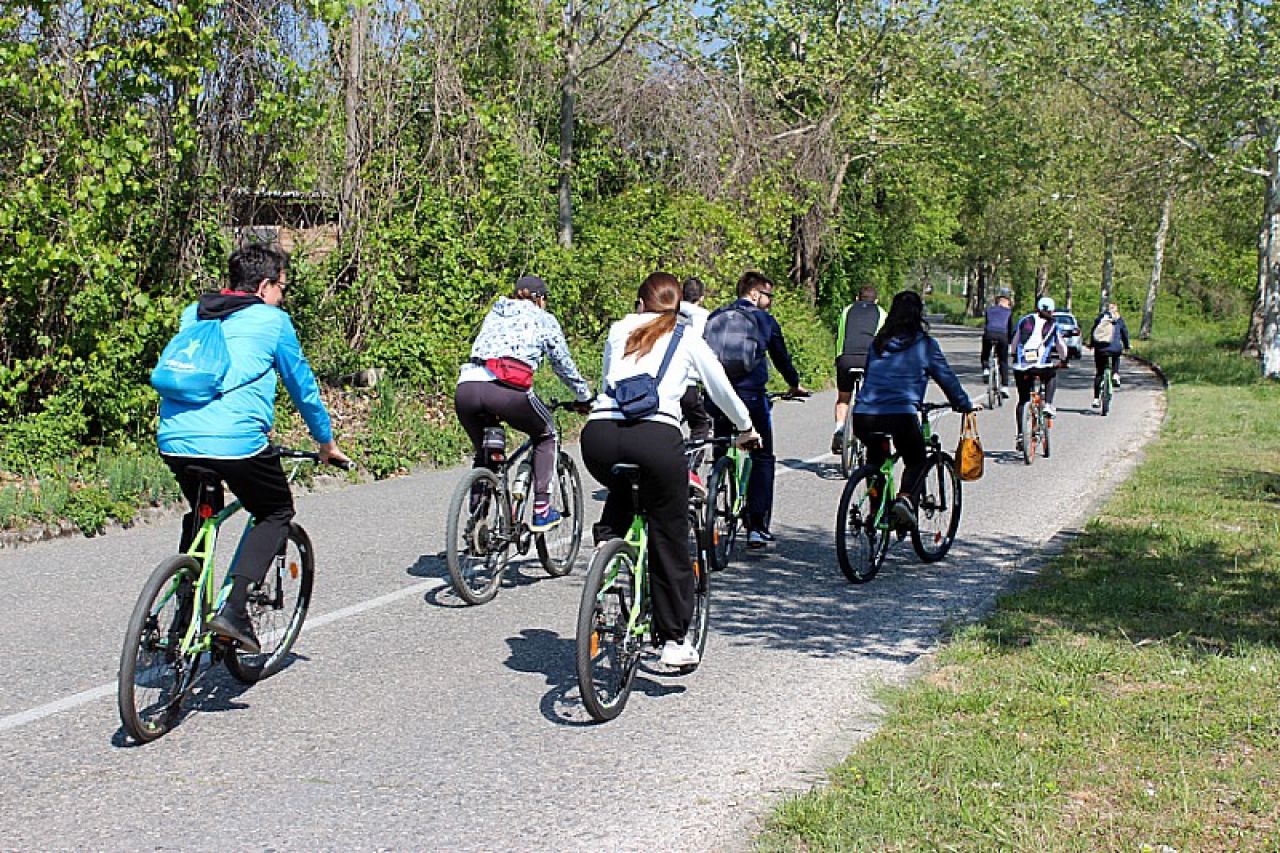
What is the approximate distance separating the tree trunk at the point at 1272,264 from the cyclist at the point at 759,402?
→ 23108mm

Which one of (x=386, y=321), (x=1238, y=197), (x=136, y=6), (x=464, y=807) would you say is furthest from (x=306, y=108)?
(x=1238, y=197)

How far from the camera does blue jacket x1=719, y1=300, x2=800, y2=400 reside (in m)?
10.2

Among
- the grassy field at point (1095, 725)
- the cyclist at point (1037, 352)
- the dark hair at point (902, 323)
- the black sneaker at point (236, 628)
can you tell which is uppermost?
the dark hair at point (902, 323)

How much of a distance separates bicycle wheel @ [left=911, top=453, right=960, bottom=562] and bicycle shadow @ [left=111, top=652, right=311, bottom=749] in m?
4.65

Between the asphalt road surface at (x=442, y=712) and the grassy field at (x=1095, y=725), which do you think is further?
the asphalt road surface at (x=442, y=712)

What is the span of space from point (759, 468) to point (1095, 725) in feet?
15.2

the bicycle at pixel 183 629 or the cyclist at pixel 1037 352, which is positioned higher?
the cyclist at pixel 1037 352

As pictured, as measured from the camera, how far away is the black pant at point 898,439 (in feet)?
31.0

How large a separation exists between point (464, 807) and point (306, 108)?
10724 millimetres

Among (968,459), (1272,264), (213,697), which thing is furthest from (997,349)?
(213,697)

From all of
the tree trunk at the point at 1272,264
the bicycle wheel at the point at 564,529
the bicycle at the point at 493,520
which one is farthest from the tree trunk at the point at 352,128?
the tree trunk at the point at 1272,264

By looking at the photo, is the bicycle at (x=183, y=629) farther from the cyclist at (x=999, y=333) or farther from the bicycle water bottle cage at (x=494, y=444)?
the cyclist at (x=999, y=333)

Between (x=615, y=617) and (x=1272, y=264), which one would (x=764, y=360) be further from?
(x=1272, y=264)

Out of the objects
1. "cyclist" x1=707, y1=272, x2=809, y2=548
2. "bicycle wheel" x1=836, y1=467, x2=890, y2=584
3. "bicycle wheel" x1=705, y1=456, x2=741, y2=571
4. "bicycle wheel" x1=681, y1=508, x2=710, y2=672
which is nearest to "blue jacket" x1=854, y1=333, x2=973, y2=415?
"bicycle wheel" x1=836, y1=467, x2=890, y2=584
